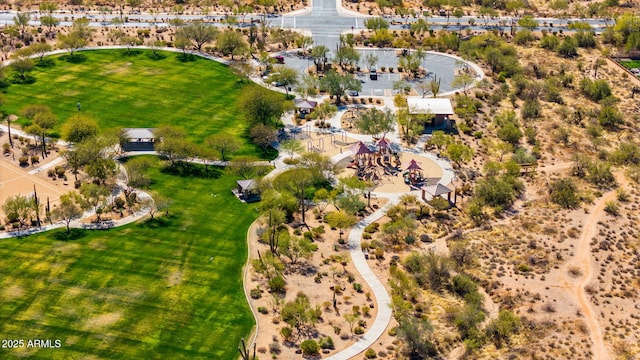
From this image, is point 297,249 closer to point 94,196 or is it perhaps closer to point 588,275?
point 94,196

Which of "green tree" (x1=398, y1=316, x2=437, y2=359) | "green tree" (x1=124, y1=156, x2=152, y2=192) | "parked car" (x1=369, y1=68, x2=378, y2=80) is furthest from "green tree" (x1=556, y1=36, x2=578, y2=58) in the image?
"green tree" (x1=398, y1=316, x2=437, y2=359)

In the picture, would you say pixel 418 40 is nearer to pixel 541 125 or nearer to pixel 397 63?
pixel 397 63

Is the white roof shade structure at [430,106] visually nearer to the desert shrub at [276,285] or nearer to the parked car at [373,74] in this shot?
the parked car at [373,74]

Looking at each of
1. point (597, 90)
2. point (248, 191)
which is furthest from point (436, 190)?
point (597, 90)

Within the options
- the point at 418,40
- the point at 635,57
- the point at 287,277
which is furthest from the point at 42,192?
the point at 635,57

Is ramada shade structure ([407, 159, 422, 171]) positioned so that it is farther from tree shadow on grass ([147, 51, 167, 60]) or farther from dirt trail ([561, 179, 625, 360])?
tree shadow on grass ([147, 51, 167, 60])

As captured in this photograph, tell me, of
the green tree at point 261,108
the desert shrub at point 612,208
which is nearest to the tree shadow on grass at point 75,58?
the green tree at point 261,108
